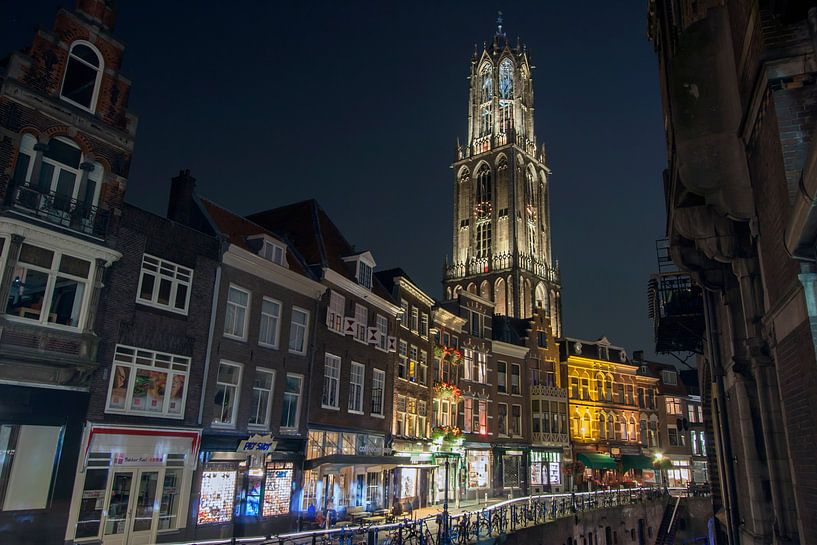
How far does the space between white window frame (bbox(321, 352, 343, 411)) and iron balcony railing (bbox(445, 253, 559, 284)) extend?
66126mm

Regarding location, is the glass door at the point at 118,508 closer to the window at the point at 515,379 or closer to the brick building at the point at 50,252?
the brick building at the point at 50,252

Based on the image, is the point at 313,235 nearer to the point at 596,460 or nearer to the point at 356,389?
the point at 356,389

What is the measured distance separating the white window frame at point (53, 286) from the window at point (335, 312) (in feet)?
36.8

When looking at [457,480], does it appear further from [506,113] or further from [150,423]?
[506,113]

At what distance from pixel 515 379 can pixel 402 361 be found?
1746 cm

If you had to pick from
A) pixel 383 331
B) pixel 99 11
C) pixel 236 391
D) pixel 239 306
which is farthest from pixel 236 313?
pixel 99 11

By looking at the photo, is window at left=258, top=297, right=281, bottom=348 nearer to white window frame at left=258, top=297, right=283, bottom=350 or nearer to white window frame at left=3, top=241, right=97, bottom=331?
white window frame at left=258, top=297, right=283, bottom=350

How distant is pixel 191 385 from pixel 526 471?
116 ft

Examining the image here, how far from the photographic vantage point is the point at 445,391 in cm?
3919

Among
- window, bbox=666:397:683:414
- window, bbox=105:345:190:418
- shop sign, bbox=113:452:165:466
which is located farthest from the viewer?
window, bbox=666:397:683:414

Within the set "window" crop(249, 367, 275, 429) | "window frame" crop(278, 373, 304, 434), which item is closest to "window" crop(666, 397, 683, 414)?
"window frame" crop(278, 373, 304, 434)

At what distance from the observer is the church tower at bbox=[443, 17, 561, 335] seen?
91875 millimetres

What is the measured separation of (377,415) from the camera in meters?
30.8

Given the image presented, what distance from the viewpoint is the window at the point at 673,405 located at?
65562mm
